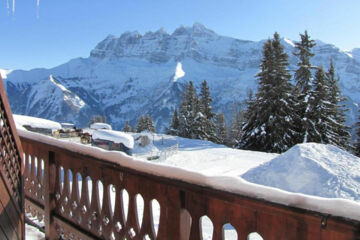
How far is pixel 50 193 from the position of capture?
10.5ft

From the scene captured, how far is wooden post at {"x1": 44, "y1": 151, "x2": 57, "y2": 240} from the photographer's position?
3135 millimetres

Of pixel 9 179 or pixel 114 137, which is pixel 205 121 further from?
pixel 9 179

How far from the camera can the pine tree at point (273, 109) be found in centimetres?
2058

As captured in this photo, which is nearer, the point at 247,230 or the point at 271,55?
the point at 247,230

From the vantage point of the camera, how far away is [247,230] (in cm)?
148

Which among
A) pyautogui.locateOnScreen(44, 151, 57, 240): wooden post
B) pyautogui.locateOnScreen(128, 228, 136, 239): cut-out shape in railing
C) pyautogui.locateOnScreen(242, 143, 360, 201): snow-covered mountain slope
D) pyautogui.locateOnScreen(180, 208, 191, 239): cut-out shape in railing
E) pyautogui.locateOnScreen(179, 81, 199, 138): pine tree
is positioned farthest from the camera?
pyautogui.locateOnScreen(179, 81, 199, 138): pine tree

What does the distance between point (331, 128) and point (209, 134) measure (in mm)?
16571

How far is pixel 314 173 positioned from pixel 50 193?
7.79m

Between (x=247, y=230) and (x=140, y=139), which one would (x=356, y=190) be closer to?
(x=247, y=230)

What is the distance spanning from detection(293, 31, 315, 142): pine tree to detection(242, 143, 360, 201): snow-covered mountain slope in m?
9.99

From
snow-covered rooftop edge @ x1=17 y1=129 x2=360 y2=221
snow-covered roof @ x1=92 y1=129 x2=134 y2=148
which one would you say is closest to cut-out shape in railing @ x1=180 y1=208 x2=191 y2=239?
snow-covered rooftop edge @ x1=17 y1=129 x2=360 y2=221

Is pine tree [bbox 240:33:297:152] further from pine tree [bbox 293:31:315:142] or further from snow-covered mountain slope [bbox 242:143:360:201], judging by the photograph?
snow-covered mountain slope [bbox 242:143:360:201]

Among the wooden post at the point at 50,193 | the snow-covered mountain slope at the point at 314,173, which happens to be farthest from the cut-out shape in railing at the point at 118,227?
the snow-covered mountain slope at the point at 314,173

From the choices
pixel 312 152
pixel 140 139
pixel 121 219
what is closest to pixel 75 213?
pixel 121 219
